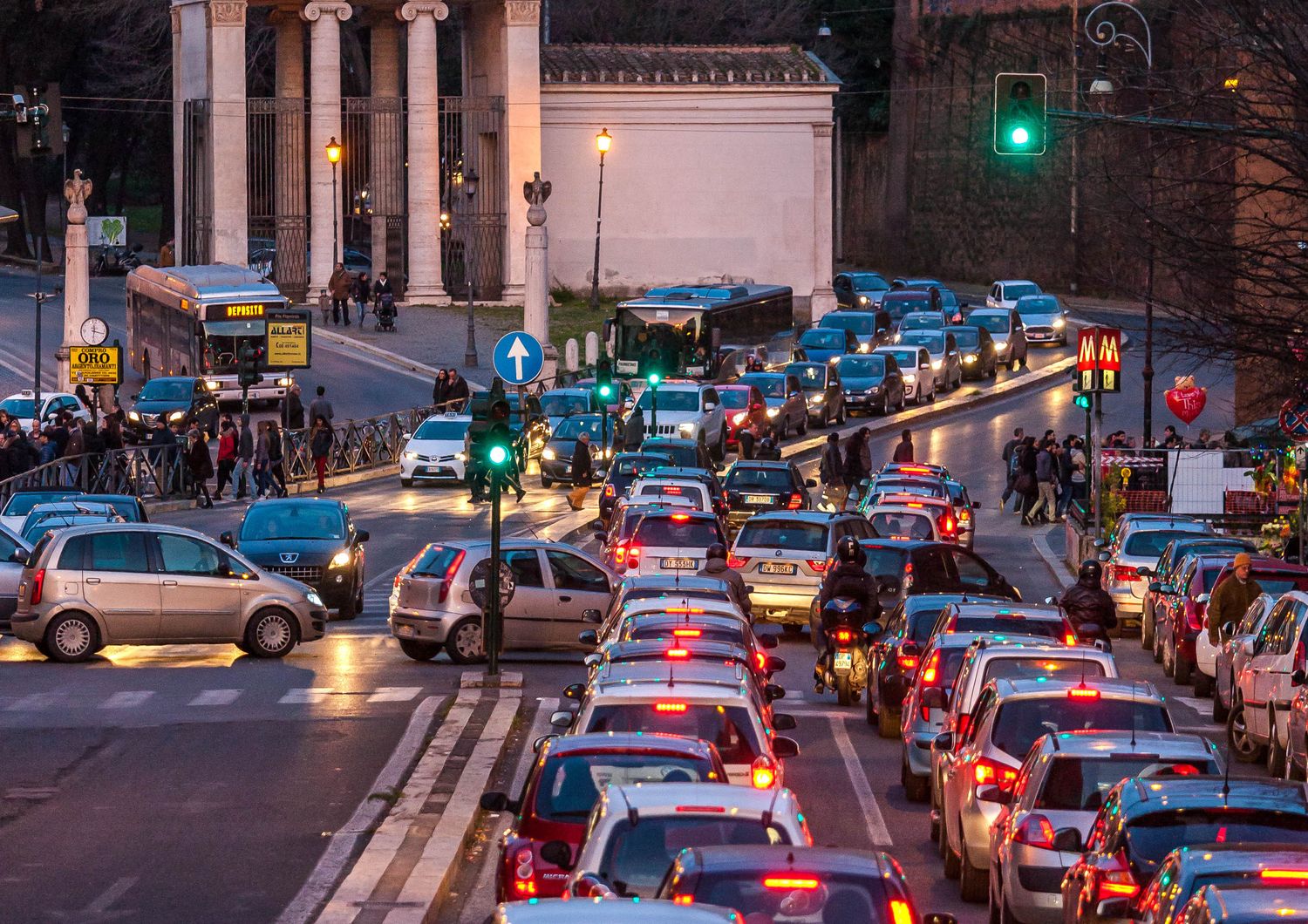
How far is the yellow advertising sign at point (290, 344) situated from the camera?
177 ft

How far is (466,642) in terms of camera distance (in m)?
25.5

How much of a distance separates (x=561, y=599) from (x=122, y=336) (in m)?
49.2

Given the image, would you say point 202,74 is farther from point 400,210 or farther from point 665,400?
point 665,400

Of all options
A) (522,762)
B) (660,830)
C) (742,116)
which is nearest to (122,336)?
(742,116)

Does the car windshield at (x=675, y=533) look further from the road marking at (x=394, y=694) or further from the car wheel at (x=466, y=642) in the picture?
the road marking at (x=394, y=694)

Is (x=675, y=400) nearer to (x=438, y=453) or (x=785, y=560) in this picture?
(x=438, y=453)

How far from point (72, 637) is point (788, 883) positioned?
1766cm

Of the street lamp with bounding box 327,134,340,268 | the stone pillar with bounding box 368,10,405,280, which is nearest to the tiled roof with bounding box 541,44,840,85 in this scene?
the stone pillar with bounding box 368,10,405,280

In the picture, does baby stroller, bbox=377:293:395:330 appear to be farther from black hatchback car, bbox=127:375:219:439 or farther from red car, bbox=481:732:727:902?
red car, bbox=481:732:727:902

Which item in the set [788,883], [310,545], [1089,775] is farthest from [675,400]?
[788,883]

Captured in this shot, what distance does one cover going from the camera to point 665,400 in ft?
170

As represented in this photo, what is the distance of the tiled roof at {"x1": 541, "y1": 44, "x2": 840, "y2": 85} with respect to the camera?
80.6 meters

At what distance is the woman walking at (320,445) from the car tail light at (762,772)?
3427 centimetres

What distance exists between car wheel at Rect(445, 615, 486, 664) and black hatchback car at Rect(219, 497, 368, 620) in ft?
14.4
